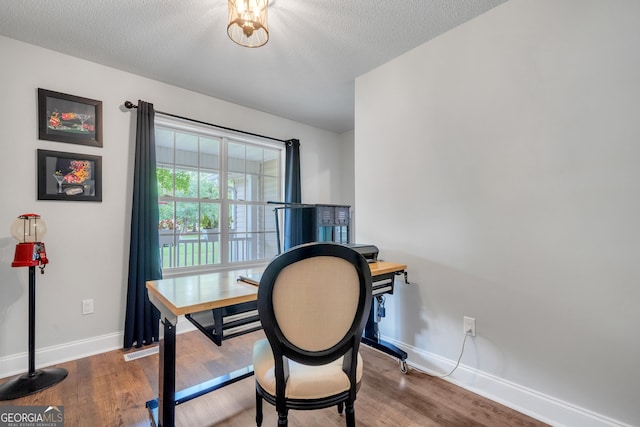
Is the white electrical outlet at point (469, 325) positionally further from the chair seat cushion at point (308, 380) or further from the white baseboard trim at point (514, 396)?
the chair seat cushion at point (308, 380)

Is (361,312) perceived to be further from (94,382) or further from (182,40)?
(182,40)

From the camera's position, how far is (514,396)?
1701 millimetres

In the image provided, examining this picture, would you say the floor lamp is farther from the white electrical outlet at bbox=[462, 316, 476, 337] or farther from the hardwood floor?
the white electrical outlet at bbox=[462, 316, 476, 337]

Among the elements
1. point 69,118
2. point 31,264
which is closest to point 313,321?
point 31,264

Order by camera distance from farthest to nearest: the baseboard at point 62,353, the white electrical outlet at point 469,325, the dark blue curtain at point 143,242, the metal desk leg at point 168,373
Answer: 1. the dark blue curtain at point 143,242
2. the baseboard at point 62,353
3. the white electrical outlet at point 469,325
4. the metal desk leg at point 168,373

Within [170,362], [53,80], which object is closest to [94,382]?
[170,362]

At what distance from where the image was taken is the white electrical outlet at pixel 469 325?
6.24ft

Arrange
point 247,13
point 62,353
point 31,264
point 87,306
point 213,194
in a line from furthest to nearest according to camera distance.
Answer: point 213,194, point 87,306, point 62,353, point 31,264, point 247,13

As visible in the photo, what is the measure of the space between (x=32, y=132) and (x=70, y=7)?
100cm

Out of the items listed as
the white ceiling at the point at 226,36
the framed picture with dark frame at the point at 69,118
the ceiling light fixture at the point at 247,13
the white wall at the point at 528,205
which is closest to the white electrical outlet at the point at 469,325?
the white wall at the point at 528,205

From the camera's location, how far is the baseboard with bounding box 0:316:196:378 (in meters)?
2.05

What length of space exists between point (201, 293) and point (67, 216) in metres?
1.81

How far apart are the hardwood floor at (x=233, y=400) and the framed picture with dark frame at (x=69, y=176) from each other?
1.33 metres
